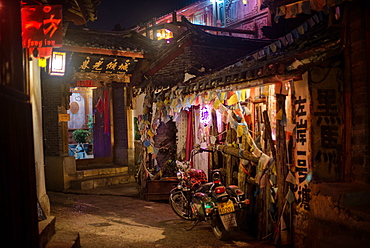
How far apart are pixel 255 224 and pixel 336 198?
365 centimetres

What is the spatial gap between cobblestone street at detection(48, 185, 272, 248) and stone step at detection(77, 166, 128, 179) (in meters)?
2.61

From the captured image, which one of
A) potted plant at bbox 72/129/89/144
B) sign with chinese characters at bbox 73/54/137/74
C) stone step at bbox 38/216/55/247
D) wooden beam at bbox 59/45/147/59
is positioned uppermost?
wooden beam at bbox 59/45/147/59

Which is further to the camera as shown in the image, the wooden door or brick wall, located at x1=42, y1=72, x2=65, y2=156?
the wooden door

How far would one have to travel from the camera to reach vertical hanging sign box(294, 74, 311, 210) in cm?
771

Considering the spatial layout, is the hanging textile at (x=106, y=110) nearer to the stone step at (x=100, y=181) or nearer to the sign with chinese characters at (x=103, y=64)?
the sign with chinese characters at (x=103, y=64)

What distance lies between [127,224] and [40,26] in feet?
21.8

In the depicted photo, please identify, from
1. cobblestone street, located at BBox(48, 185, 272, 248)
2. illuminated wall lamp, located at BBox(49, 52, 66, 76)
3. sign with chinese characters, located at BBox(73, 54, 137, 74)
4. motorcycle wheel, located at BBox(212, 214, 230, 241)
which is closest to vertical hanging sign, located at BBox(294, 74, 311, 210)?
cobblestone street, located at BBox(48, 185, 272, 248)

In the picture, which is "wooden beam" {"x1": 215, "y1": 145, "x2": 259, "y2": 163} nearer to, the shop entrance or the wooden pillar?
the wooden pillar

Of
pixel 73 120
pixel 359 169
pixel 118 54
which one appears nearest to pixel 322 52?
pixel 359 169

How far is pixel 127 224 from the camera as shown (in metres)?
11.5

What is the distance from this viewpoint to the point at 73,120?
30531 millimetres

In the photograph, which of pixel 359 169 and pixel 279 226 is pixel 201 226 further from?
pixel 359 169

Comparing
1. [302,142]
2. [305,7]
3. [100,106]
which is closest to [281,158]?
[302,142]

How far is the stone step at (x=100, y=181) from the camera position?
18125 millimetres
